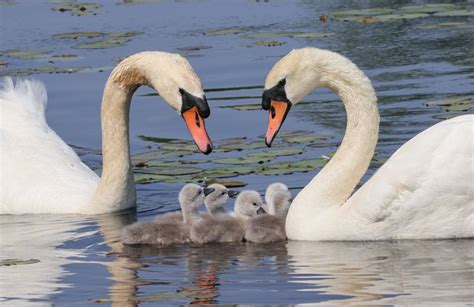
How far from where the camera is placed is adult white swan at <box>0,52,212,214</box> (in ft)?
41.6

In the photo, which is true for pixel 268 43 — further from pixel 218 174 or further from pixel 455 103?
pixel 218 174

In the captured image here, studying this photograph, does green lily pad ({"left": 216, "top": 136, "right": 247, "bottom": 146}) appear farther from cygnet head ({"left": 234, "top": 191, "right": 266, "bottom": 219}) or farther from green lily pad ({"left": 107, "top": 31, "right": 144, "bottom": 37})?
green lily pad ({"left": 107, "top": 31, "right": 144, "bottom": 37})

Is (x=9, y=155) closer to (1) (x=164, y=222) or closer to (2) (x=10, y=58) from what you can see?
(1) (x=164, y=222)

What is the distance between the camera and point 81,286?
1004 cm

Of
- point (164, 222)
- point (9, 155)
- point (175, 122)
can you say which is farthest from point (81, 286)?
point (175, 122)

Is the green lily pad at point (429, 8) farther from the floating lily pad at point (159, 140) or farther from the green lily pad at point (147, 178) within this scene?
the green lily pad at point (147, 178)

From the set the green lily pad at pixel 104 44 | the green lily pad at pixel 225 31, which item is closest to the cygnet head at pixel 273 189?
the green lily pad at pixel 104 44

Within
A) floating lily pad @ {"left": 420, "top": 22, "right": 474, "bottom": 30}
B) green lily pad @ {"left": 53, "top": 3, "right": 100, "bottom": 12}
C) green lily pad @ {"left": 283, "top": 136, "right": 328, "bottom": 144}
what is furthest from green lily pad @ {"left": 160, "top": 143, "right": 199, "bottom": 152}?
green lily pad @ {"left": 53, "top": 3, "right": 100, "bottom": 12}

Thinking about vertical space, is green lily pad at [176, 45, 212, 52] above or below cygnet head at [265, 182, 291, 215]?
above

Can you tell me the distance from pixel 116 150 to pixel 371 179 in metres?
2.78

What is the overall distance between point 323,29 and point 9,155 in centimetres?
763

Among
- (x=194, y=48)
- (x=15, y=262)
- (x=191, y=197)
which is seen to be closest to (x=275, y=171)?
(x=191, y=197)

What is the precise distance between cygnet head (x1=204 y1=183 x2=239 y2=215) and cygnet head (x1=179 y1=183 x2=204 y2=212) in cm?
11

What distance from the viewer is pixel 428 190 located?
10930mm
